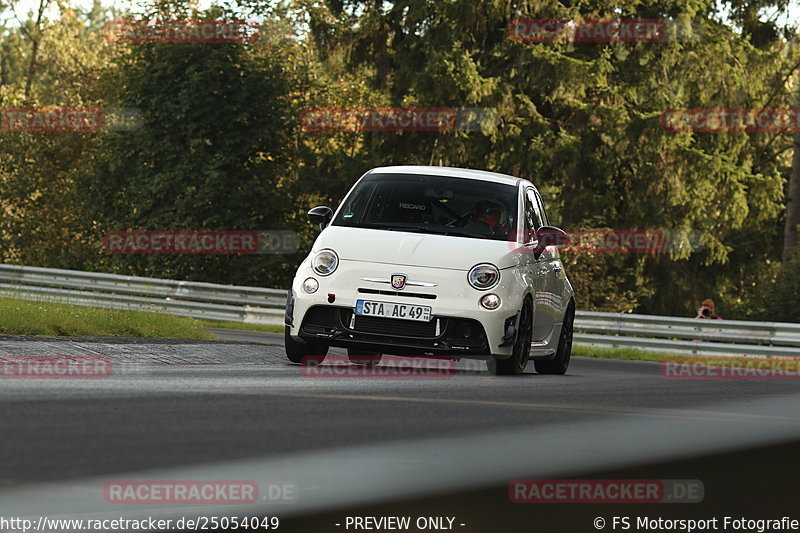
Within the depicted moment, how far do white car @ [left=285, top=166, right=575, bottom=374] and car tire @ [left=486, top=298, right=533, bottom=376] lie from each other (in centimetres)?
1

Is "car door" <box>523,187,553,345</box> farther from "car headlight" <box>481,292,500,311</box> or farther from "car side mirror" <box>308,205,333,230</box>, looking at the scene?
"car side mirror" <box>308,205,333,230</box>

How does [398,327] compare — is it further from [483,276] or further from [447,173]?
[447,173]

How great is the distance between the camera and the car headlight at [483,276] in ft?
36.0

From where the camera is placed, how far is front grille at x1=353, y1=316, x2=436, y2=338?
10898 millimetres

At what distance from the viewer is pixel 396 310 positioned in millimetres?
10898

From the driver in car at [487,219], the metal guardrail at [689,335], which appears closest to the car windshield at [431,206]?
the driver in car at [487,219]

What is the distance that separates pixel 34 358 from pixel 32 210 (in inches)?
1445

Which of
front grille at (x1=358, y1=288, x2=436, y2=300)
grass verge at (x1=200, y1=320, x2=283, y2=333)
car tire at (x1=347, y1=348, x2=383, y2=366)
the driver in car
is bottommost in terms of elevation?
grass verge at (x1=200, y1=320, x2=283, y2=333)

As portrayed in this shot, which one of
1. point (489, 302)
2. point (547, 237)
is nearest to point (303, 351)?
point (489, 302)

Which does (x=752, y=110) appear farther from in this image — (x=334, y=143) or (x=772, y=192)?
(x=334, y=143)

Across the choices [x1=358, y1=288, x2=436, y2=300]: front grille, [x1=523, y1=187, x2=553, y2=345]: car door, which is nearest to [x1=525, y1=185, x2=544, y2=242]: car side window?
[x1=523, y1=187, x2=553, y2=345]: car door

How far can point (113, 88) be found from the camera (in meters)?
43.0

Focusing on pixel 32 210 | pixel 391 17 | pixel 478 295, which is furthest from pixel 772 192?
pixel 478 295

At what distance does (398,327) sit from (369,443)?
497 cm
